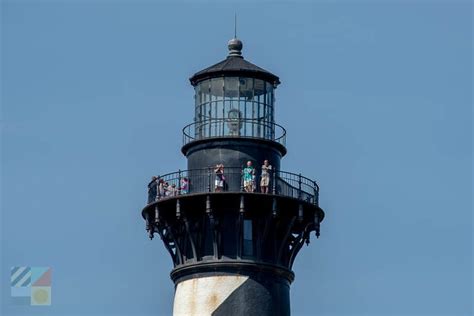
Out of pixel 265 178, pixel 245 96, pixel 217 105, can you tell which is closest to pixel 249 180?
pixel 265 178

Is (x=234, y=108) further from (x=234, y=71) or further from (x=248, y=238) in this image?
(x=248, y=238)

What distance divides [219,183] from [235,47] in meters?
6.39

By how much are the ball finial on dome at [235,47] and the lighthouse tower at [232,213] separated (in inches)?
53.5

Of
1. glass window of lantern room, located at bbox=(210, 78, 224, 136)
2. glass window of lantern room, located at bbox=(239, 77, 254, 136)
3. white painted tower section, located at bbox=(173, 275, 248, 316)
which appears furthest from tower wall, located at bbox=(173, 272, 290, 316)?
glass window of lantern room, located at bbox=(239, 77, 254, 136)

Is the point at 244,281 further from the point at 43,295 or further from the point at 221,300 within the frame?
the point at 43,295

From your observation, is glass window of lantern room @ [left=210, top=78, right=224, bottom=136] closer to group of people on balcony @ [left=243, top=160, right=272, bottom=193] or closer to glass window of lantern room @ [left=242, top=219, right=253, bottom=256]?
group of people on balcony @ [left=243, top=160, right=272, bottom=193]

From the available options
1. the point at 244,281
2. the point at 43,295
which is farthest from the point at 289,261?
the point at 43,295

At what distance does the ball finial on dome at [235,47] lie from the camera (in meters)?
106

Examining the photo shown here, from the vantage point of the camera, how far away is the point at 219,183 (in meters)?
103

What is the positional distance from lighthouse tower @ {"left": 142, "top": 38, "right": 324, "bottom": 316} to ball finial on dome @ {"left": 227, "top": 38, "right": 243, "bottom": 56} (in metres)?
1.36

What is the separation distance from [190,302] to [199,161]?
5.46m

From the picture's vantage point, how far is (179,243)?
103875 millimetres

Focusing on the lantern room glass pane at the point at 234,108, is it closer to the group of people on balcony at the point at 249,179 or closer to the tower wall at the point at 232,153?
the tower wall at the point at 232,153

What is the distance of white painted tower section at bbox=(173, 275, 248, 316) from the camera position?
102 metres
